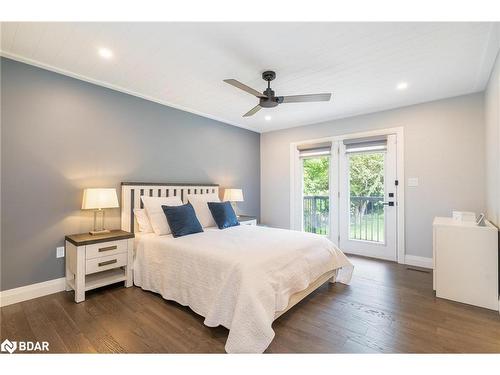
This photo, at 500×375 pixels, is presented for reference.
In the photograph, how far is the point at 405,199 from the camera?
3.69 metres

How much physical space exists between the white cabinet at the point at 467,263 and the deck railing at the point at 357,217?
54.4 inches

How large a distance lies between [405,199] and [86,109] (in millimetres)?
4706

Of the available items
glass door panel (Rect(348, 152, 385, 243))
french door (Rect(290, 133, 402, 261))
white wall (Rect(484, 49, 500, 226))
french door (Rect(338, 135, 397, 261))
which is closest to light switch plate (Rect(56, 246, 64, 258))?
french door (Rect(290, 133, 402, 261))

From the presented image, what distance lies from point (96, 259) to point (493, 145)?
4552mm

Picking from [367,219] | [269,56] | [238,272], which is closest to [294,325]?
[238,272]

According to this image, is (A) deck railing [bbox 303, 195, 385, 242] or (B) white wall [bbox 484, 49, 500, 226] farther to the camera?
(A) deck railing [bbox 303, 195, 385, 242]

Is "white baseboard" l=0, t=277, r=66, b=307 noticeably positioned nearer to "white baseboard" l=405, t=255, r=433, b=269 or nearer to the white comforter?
the white comforter

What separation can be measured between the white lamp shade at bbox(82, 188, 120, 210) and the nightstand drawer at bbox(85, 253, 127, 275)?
571 mm

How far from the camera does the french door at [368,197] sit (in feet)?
12.6

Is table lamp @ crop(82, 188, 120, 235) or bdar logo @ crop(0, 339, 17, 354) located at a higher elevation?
table lamp @ crop(82, 188, 120, 235)

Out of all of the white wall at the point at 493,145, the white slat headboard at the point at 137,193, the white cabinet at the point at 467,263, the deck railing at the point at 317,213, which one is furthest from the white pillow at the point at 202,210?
the white wall at the point at 493,145

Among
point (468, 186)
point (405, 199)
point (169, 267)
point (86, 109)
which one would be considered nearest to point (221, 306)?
point (169, 267)

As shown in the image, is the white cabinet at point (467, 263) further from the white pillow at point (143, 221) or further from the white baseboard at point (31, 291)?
the white baseboard at point (31, 291)

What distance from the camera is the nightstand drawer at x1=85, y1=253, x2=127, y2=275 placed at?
244 centimetres
